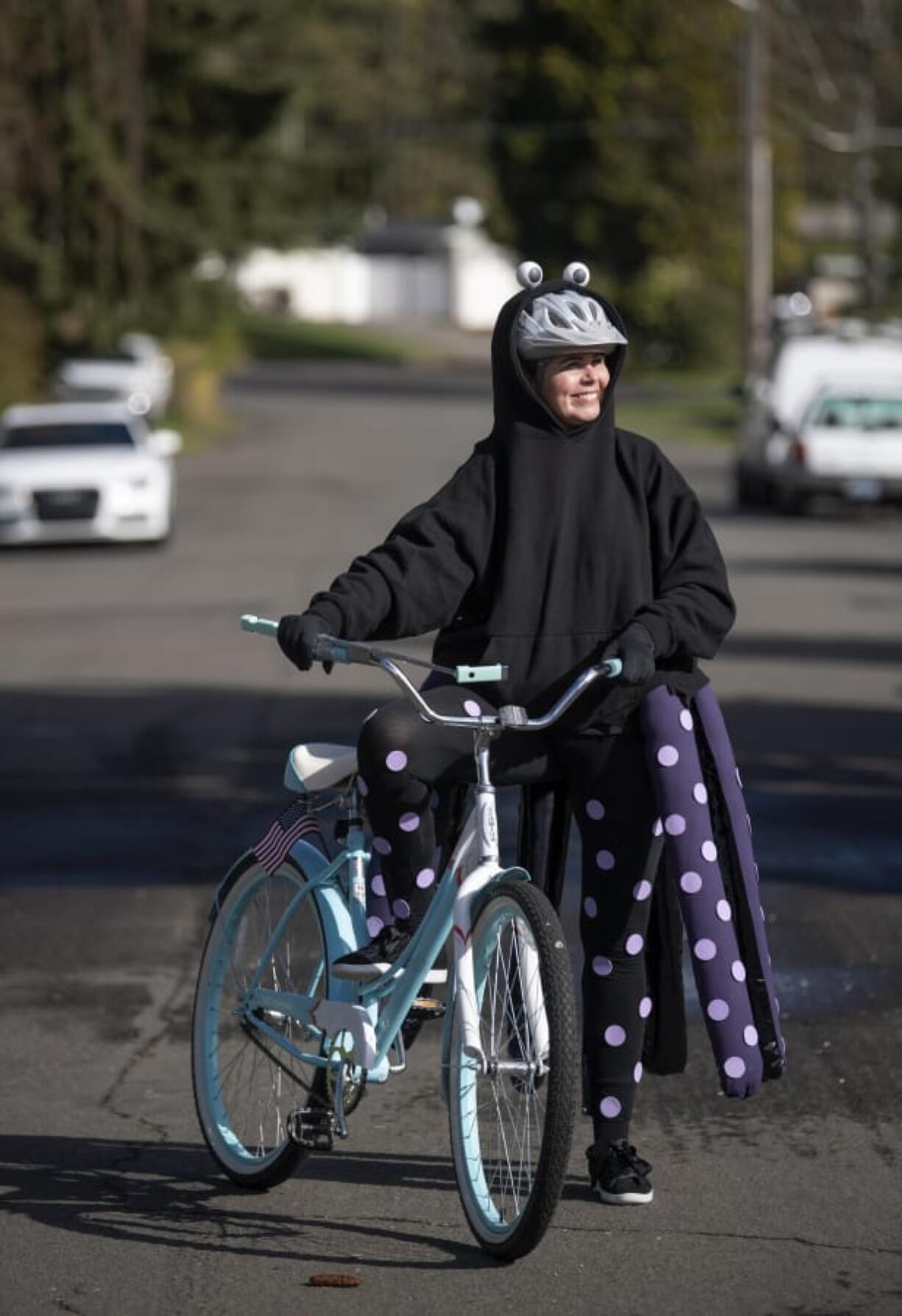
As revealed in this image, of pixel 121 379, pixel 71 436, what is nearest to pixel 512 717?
pixel 71 436

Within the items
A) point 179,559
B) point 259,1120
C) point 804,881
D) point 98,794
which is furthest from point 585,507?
point 179,559

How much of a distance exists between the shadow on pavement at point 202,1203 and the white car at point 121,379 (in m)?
44.7

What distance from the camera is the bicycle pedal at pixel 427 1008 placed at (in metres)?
5.57

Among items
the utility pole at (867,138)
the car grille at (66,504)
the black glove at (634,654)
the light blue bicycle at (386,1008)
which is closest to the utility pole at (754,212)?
the utility pole at (867,138)

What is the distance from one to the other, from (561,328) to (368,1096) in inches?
85.9

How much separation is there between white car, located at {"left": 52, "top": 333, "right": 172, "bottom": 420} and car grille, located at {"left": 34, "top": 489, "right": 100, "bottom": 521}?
22818 mm

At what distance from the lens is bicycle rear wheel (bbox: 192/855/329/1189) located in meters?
Answer: 5.90

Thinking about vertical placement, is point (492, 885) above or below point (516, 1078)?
above

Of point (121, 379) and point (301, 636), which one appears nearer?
point (301, 636)

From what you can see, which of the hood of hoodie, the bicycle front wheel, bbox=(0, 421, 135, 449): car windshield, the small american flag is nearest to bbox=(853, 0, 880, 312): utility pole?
bbox=(0, 421, 135, 449): car windshield

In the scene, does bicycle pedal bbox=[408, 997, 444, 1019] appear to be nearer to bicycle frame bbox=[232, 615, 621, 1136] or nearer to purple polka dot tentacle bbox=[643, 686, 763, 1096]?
bicycle frame bbox=[232, 615, 621, 1136]

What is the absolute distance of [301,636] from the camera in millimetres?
5391

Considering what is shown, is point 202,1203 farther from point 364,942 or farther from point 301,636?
point 301,636

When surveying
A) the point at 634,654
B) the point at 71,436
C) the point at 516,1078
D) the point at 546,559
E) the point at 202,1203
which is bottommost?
the point at 71,436
